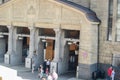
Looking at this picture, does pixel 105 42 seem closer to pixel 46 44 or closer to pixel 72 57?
pixel 72 57

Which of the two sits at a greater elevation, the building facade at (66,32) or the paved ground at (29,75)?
the building facade at (66,32)

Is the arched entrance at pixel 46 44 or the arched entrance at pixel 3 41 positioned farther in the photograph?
the arched entrance at pixel 3 41

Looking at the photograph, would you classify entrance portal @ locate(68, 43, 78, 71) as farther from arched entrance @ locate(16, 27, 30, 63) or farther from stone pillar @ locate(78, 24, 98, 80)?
arched entrance @ locate(16, 27, 30, 63)

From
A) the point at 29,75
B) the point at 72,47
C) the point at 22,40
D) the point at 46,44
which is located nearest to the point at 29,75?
the point at 29,75

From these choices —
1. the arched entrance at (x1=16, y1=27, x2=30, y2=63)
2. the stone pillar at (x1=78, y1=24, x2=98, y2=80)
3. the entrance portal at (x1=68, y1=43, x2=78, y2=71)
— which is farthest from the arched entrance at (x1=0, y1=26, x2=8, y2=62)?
the stone pillar at (x1=78, y1=24, x2=98, y2=80)

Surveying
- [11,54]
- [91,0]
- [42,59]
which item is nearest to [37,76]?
[42,59]

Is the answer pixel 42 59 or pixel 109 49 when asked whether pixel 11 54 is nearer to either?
pixel 42 59

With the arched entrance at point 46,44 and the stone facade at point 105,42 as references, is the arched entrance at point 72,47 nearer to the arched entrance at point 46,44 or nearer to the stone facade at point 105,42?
the arched entrance at point 46,44

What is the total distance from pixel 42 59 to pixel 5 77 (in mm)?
15193

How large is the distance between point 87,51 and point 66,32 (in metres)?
4.25

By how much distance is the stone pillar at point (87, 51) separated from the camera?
34.6 meters

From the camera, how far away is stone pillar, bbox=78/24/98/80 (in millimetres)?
34625

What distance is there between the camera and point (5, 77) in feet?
83.5

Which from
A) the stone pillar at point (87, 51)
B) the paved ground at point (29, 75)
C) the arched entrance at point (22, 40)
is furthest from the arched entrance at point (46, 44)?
the stone pillar at point (87, 51)
